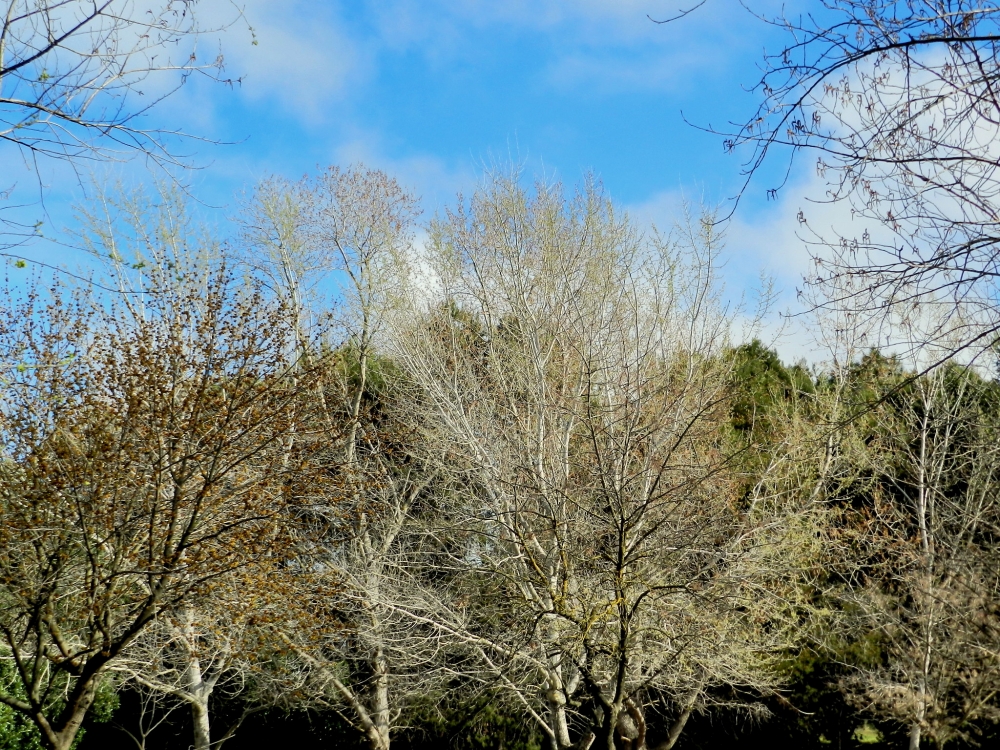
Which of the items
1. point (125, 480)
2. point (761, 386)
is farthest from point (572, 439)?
point (761, 386)

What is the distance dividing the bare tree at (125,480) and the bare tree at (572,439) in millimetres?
2233

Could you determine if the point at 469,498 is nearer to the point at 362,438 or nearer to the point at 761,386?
the point at 362,438

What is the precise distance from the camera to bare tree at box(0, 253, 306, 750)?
23.0 ft

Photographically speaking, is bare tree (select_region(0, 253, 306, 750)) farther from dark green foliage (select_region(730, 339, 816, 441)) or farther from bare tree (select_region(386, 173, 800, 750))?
dark green foliage (select_region(730, 339, 816, 441))

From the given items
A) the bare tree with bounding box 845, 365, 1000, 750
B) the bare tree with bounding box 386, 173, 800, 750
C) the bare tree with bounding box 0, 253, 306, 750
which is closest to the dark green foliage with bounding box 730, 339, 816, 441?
the bare tree with bounding box 845, 365, 1000, 750

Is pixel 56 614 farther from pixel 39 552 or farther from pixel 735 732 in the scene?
pixel 735 732

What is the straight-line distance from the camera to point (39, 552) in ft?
23.8

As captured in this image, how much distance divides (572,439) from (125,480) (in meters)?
5.98

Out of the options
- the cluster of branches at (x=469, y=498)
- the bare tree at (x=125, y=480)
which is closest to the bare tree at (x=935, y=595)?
the cluster of branches at (x=469, y=498)

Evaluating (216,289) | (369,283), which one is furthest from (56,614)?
(369,283)

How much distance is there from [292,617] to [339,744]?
22.5 ft

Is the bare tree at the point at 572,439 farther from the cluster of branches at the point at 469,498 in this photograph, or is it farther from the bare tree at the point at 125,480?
the bare tree at the point at 125,480

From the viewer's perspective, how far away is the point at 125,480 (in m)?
7.20

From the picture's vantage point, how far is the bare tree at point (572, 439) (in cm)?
845
